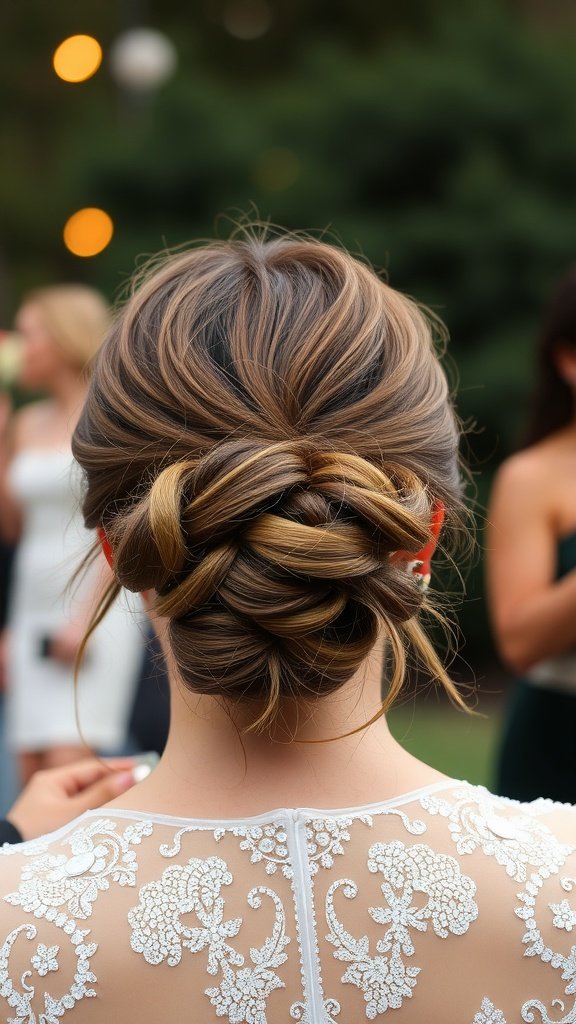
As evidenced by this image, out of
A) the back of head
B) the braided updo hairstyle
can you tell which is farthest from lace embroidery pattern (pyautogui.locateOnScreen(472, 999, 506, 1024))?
the back of head

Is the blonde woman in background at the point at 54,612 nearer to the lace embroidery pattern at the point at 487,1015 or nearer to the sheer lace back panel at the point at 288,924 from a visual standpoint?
the sheer lace back panel at the point at 288,924

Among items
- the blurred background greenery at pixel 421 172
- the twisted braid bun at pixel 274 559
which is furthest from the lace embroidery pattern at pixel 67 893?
the blurred background greenery at pixel 421 172

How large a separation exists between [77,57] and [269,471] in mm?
14455

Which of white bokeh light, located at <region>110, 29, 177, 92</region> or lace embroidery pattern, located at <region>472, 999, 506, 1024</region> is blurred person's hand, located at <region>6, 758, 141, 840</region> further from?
white bokeh light, located at <region>110, 29, 177, 92</region>

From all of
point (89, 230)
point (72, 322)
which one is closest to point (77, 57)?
point (89, 230)

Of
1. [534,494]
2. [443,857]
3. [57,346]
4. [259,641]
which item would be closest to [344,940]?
[443,857]

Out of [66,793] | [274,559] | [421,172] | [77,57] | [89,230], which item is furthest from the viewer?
[77,57]

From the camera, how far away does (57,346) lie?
16.4ft

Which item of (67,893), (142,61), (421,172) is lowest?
(421,172)

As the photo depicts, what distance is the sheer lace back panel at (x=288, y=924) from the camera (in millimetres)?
1262

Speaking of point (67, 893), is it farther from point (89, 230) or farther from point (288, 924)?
point (89, 230)

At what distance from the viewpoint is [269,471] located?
4.16 ft

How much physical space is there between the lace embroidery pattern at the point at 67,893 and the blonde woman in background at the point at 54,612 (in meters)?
3.36

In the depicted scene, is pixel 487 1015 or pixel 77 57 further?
pixel 77 57
